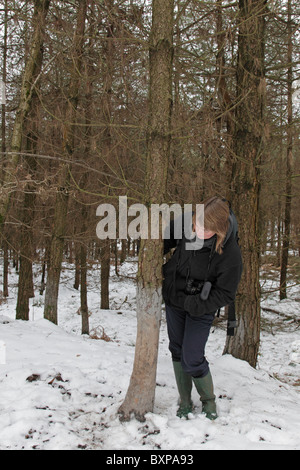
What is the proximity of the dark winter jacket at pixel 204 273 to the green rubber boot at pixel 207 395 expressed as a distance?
60 cm

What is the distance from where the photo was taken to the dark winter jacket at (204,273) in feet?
8.41

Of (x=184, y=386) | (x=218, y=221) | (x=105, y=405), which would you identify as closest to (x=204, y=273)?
(x=218, y=221)

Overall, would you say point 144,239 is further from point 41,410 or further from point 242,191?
point 242,191

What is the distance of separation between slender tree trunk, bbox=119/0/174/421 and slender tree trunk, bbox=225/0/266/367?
5.72 feet

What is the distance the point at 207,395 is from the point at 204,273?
40.4 inches

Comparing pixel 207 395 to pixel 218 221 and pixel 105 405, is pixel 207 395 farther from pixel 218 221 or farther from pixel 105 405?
pixel 218 221

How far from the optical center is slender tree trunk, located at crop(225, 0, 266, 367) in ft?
14.0

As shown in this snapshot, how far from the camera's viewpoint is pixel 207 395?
2746 mm

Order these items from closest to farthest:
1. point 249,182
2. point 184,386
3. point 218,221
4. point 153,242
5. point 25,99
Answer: point 218,221, point 153,242, point 184,386, point 249,182, point 25,99

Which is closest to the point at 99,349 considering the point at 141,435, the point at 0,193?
the point at 141,435

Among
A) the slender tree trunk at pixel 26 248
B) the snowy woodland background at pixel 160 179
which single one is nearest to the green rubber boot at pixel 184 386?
the snowy woodland background at pixel 160 179

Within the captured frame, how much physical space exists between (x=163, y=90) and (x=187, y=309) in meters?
1.83

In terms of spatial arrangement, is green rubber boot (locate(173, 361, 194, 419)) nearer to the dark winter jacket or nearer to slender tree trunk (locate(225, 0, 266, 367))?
the dark winter jacket

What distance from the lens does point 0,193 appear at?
165 inches
